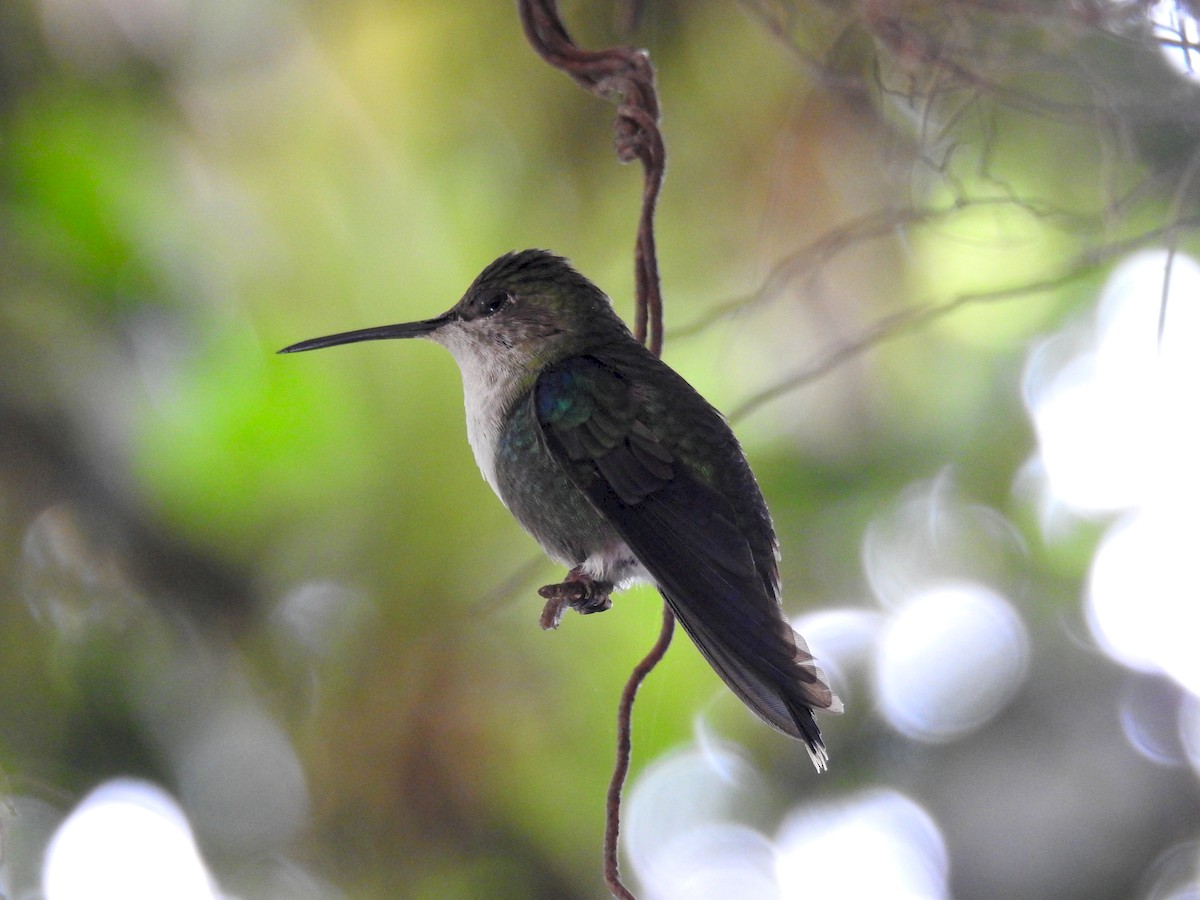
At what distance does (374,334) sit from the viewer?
8.57 feet

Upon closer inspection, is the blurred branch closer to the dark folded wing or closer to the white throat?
the dark folded wing

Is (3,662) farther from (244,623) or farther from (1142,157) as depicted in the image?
(1142,157)

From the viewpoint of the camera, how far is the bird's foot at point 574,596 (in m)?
2.13

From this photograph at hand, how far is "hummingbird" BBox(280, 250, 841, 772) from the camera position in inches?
80.1

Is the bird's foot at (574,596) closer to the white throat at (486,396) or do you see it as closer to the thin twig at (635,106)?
the thin twig at (635,106)

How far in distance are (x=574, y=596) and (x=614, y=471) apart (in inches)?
11.1

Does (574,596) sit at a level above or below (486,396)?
below

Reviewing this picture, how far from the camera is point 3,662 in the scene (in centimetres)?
446

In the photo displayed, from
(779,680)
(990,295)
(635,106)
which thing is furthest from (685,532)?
(990,295)

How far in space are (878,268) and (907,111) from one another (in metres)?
1.34

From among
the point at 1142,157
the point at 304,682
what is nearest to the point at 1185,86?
the point at 1142,157

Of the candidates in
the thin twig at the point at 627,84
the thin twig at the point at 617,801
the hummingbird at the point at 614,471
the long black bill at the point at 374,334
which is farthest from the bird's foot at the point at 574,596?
the long black bill at the point at 374,334

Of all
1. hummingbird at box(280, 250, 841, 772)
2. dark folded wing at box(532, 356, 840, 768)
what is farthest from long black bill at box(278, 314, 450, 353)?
dark folded wing at box(532, 356, 840, 768)

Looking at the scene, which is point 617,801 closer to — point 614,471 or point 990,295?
point 614,471
